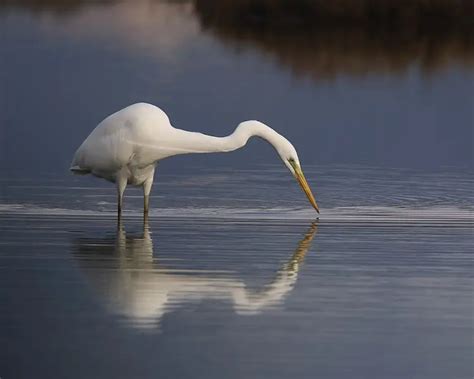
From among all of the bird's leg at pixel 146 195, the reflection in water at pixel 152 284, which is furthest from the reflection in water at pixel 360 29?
the reflection in water at pixel 152 284

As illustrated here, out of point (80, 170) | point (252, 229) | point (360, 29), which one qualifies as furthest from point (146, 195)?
point (360, 29)

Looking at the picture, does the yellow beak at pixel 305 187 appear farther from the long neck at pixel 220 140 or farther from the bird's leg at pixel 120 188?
the bird's leg at pixel 120 188

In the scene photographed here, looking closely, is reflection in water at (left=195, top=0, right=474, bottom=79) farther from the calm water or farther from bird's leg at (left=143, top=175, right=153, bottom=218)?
bird's leg at (left=143, top=175, right=153, bottom=218)

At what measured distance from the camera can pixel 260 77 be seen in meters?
29.8

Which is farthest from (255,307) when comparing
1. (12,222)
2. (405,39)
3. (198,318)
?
(405,39)

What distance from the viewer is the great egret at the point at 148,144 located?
1466 cm

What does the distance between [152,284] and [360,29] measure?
2373 cm

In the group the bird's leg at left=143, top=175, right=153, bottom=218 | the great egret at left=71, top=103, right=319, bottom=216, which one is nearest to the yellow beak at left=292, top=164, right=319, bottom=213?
the great egret at left=71, top=103, right=319, bottom=216

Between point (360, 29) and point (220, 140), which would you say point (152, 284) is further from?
point (360, 29)

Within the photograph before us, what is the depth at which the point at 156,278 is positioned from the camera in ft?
35.7

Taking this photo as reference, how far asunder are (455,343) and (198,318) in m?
1.30

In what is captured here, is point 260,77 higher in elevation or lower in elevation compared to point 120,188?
lower

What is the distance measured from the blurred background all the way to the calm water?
79 millimetres

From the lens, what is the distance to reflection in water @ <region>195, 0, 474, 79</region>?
31766 mm
